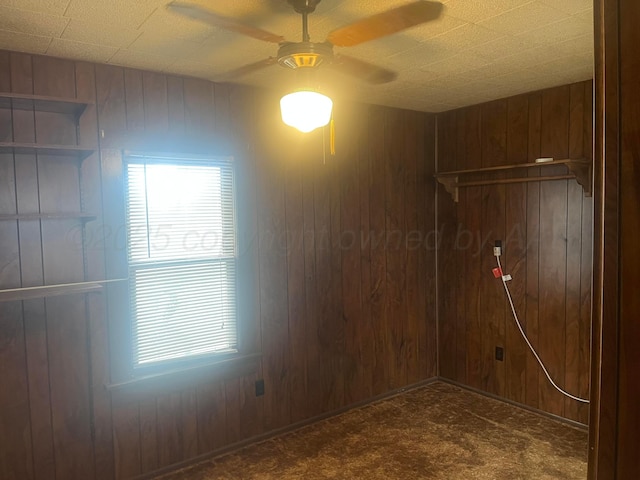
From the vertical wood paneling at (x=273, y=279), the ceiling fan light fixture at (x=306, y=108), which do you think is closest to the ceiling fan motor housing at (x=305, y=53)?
the ceiling fan light fixture at (x=306, y=108)

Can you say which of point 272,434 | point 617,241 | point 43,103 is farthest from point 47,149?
point 617,241

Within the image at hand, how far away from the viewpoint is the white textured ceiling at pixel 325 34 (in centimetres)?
200

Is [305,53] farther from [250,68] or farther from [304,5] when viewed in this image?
[250,68]

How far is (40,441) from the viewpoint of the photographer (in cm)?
254

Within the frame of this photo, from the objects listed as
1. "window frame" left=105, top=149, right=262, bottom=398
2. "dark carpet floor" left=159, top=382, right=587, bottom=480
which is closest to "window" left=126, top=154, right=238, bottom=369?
"window frame" left=105, top=149, right=262, bottom=398

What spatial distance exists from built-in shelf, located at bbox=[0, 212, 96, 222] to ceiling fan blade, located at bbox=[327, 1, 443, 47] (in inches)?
63.6

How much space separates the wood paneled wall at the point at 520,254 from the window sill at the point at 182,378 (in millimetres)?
2048

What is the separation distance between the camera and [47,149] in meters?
2.37

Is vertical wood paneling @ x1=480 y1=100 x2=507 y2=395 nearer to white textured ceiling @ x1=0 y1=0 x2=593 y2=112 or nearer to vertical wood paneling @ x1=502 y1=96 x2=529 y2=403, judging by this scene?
vertical wood paneling @ x1=502 y1=96 x2=529 y2=403

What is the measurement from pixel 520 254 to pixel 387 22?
2.73 m

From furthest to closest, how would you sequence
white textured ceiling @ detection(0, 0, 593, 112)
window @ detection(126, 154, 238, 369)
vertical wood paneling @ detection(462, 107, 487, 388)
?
1. vertical wood paneling @ detection(462, 107, 487, 388)
2. window @ detection(126, 154, 238, 369)
3. white textured ceiling @ detection(0, 0, 593, 112)

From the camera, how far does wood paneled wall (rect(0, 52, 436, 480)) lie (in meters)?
2.52

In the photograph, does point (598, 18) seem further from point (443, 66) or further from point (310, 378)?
point (310, 378)

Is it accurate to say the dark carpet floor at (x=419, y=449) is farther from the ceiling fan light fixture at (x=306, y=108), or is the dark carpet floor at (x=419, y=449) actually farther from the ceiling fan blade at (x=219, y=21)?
the ceiling fan blade at (x=219, y=21)
